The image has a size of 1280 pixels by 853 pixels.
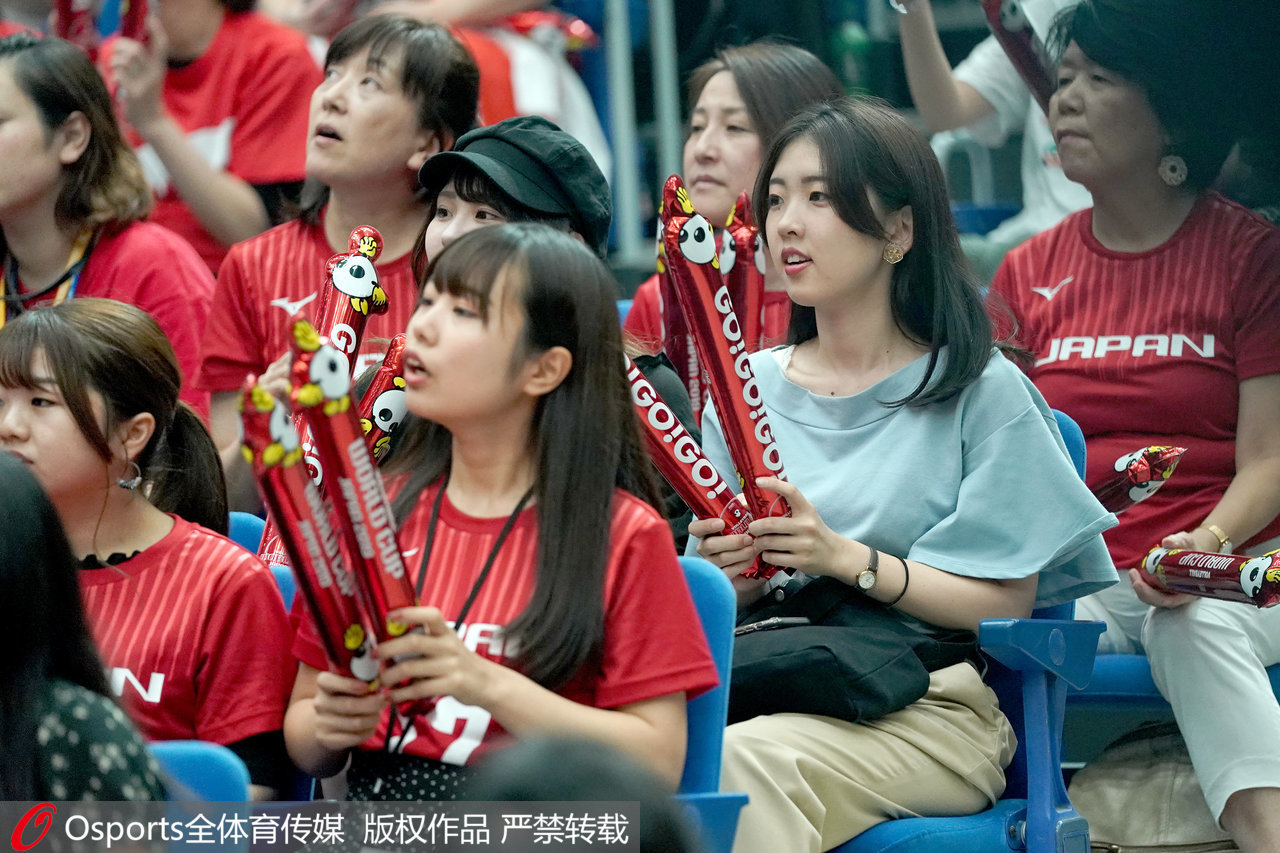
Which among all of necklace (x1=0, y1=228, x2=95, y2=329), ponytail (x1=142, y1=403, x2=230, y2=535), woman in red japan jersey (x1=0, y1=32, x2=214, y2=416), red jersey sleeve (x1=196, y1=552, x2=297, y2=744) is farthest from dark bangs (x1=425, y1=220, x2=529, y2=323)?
necklace (x1=0, y1=228, x2=95, y2=329)

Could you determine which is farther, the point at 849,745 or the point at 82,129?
the point at 82,129

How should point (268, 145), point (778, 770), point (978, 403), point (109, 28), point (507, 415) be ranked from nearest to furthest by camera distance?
1. point (507, 415)
2. point (778, 770)
3. point (978, 403)
4. point (268, 145)
5. point (109, 28)

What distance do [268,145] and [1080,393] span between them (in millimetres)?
1709

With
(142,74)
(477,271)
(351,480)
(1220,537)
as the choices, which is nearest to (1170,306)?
(1220,537)

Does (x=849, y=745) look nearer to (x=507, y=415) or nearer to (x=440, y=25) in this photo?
(x=507, y=415)

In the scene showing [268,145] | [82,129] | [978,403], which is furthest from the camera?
[268,145]

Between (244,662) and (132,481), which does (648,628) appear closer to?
(244,662)

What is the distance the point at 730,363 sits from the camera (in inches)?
71.9

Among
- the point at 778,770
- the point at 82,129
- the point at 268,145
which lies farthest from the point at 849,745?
the point at 268,145

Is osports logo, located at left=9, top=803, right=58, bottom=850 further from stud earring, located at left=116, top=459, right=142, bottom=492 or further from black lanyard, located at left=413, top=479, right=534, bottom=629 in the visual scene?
stud earring, located at left=116, top=459, right=142, bottom=492

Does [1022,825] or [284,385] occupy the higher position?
[284,385]

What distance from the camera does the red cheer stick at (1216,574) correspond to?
1.99 metres

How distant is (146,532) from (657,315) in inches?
45.7

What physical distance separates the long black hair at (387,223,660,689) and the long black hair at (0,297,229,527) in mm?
391
